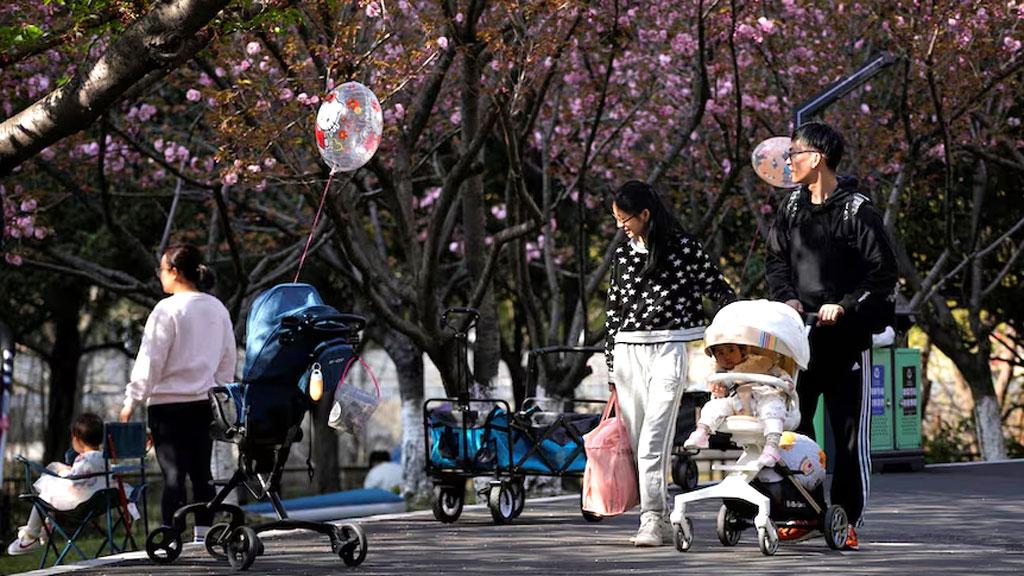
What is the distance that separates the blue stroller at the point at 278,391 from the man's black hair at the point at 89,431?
2.53m

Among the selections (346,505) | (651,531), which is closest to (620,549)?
(651,531)

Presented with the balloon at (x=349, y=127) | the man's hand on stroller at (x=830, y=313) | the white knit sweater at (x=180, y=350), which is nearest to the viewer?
the man's hand on stroller at (x=830, y=313)

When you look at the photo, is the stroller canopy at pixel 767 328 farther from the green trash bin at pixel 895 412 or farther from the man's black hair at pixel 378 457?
the man's black hair at pixel 378 457

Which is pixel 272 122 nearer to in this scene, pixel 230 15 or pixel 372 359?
pixel 230 15

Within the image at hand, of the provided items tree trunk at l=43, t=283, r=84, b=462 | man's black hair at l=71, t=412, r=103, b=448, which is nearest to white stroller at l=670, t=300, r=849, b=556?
man's black hair at l=71, t=412, r=103, b=448

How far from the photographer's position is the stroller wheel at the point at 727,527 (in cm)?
938

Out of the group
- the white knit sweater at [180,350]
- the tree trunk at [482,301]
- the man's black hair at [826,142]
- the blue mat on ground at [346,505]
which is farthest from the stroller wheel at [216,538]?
the tree trunk at [482,301]

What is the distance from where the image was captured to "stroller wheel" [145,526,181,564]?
30.3 feet

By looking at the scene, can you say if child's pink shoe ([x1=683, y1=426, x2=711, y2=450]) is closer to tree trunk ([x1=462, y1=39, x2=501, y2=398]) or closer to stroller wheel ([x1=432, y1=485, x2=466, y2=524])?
stroller wheel ([x1=432, y1=485, x2=466, y2=524])

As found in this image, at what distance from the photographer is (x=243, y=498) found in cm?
2516

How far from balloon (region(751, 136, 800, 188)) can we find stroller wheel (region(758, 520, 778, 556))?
5.91 meters

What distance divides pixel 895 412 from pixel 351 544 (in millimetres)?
8775

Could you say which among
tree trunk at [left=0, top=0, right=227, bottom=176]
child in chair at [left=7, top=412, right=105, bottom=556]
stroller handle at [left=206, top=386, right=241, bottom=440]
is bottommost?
child in chair at [left=7, top=412, right=105, bottom=556]

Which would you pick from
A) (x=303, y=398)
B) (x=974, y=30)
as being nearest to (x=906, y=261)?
(x=974, y=30)
